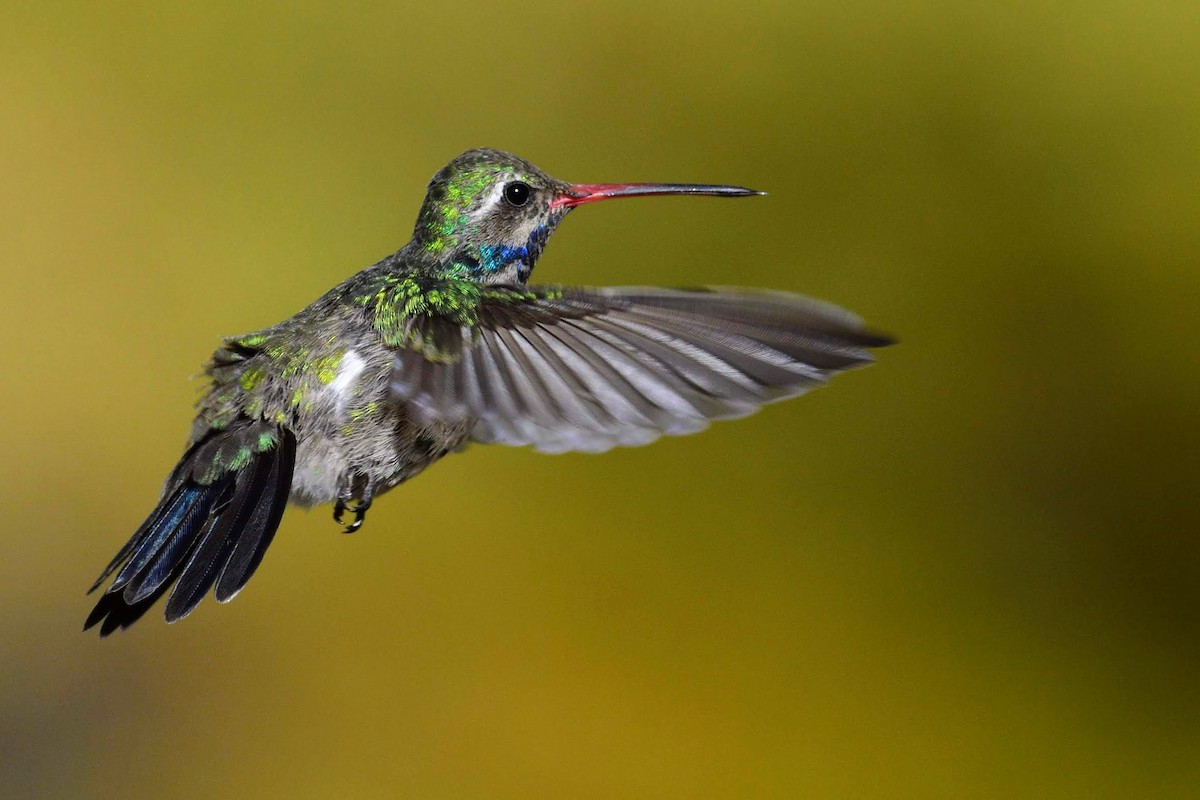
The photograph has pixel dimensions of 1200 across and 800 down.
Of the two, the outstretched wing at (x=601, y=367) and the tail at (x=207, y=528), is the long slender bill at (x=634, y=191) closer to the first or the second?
the outstretched wing at (x=601, y=367)

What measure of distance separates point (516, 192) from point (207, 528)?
0.29 metres

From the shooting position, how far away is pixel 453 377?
62 centimetres

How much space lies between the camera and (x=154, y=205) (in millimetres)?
1629

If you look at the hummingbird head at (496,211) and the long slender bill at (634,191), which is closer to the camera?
the long slender bill at (634,191)

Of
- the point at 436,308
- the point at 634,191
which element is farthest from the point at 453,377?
the point at 634,191

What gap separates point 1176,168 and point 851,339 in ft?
4.00

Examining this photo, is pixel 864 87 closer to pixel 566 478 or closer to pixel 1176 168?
pixel 1176 168

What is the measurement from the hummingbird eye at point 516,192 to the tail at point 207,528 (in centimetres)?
21

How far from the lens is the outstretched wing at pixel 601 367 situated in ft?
1.93

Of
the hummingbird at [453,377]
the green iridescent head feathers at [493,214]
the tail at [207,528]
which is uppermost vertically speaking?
the green iridescent head feathers at [493,214]

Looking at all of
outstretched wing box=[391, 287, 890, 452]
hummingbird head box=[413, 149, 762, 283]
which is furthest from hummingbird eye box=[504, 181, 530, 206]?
outstretched wing box=[391, 287, 890, 452]

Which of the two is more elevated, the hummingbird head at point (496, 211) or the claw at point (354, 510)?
the hummingbird head at point (496, 211)

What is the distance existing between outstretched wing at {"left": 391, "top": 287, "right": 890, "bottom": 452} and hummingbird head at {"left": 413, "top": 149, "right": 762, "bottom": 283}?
133 mm

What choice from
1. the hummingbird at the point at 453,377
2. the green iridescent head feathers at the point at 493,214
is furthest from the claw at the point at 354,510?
the green iridescent head feathers at the point at 493,214
